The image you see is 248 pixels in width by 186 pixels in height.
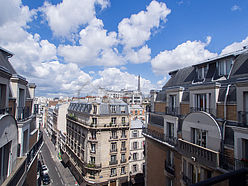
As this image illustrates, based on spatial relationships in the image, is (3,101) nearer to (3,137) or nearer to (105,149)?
(3,137)

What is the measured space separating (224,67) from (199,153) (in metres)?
6.61

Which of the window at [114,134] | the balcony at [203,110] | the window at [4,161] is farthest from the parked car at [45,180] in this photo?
the balcony at [203,110]

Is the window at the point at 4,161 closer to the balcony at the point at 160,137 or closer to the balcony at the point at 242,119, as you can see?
the balcony at the point at 160,137

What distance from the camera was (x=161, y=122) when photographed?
611 inches

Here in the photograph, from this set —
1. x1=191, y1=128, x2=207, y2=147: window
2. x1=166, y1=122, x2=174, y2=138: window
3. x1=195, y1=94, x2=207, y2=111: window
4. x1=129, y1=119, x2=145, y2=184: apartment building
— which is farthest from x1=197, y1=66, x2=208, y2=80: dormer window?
x1=129, y1=119, x2=145, y2=184: apartment building

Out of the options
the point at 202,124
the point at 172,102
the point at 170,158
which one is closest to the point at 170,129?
the point at 172,102

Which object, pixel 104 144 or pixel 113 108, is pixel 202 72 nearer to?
pixel 113 108

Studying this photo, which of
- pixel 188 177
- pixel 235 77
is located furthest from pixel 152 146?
pixel 235 77

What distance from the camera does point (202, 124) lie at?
1042cm

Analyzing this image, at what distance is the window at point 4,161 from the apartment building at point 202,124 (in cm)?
1159

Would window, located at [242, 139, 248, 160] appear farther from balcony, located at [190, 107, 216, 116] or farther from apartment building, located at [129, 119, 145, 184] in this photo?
apartment building, located at [129, 119, 145, 184]

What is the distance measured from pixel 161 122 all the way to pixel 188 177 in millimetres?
5397

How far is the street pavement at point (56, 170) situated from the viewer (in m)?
36.6

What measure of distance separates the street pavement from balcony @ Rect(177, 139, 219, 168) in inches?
1335
